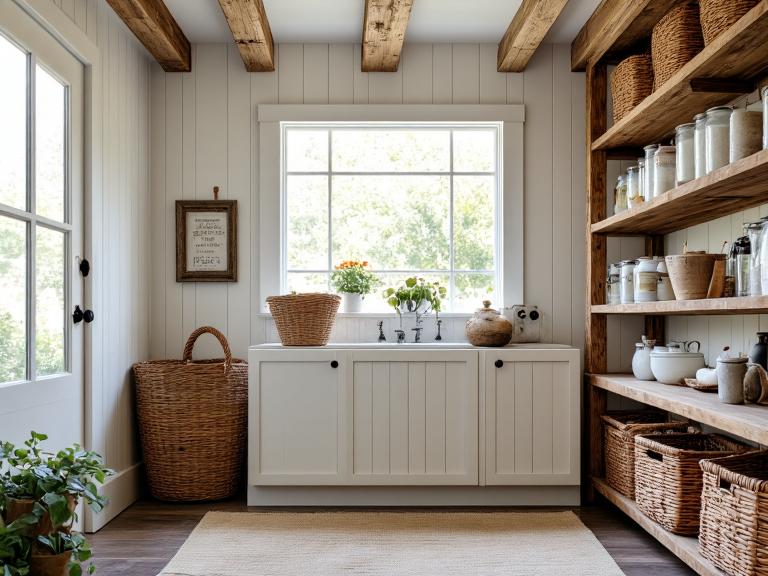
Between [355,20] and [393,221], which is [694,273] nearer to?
[393,221]

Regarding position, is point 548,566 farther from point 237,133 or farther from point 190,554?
point 237,133

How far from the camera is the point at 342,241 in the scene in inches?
158

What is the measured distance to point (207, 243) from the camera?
390cm

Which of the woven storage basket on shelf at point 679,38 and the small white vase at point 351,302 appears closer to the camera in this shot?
the woven storage basket on shelf at point 679,38

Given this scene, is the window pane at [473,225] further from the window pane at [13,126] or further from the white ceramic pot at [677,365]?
the window pane at [13,126]

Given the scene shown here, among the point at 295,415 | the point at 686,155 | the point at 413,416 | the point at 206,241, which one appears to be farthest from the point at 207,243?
the point at 686,155

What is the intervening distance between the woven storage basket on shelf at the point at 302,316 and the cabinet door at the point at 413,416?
0.24 meters

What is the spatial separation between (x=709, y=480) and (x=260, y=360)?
6.73 ft

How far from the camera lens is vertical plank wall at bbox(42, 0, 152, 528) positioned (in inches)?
126

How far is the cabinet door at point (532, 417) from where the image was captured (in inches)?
134

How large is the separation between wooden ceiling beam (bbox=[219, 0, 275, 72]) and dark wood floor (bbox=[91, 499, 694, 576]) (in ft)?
7.71

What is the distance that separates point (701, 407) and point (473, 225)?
1893 millimetres

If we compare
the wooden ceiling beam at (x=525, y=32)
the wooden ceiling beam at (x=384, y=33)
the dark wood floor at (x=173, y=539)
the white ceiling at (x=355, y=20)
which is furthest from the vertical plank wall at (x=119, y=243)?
the wooden ceiling beam at (x=525, y=32)

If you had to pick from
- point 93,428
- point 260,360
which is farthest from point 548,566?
point 93,428
